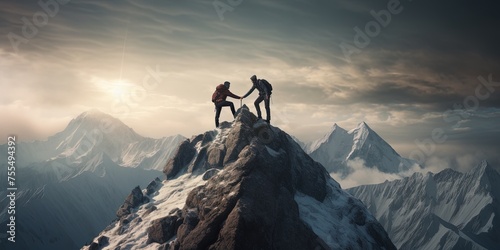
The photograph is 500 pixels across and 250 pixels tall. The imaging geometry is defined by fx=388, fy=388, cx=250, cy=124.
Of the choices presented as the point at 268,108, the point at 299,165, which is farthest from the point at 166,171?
the point at 268,108

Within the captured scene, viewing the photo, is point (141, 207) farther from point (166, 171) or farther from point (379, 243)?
point (379, 243)

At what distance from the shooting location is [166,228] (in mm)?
44031

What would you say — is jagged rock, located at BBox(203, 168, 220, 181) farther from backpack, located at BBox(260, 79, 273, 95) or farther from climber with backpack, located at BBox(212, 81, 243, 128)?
backpack, located at BBox(260, 79, 273, 95)

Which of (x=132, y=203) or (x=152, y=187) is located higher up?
(x=152, y=187)

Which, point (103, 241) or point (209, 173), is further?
point (209, 173)

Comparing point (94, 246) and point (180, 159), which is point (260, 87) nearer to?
point (180, 159)

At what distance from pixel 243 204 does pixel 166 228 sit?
14.4 meters

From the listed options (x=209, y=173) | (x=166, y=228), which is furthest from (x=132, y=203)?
(x=166, y=228)

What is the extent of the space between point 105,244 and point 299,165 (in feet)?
94.6

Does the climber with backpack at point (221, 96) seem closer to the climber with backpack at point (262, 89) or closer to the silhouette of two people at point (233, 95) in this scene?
the silhouette of two people at point (233, 95)

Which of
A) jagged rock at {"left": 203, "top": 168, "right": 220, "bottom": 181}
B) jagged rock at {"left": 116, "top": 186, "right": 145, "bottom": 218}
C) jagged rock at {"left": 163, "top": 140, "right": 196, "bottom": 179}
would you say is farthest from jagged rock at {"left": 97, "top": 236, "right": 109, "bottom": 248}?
jagged rock at {"left": 163, "top": 140, "right": 196, "bottom": 179}

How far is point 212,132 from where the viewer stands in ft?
211

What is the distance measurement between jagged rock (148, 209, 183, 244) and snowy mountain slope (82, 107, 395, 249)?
0.36 ft

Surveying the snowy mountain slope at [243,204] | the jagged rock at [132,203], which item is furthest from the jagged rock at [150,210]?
the jagged rock at [132,203]
